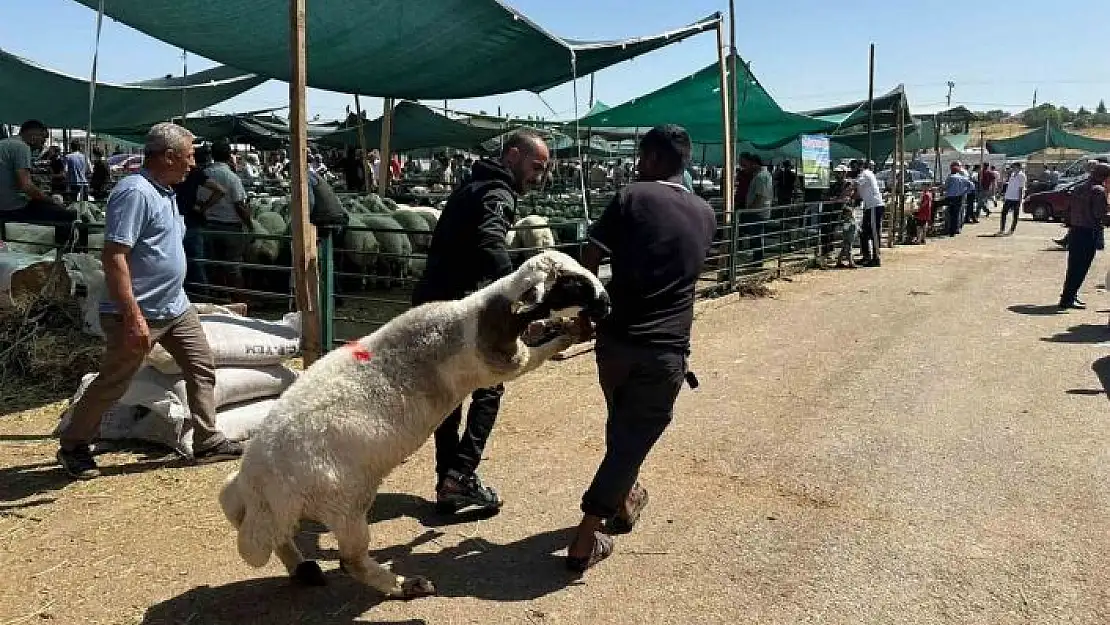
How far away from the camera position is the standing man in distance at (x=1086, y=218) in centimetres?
973

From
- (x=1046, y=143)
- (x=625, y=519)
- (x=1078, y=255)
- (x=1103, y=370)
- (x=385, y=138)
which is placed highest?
(x=1046, y=143)

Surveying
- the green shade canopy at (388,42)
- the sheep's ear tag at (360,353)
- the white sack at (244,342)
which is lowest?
the white sack at (244,342)

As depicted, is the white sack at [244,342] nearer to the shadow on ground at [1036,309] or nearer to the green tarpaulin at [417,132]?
the shadow on ground at [1036,309]

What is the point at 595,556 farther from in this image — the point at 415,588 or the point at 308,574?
the point at 308,574

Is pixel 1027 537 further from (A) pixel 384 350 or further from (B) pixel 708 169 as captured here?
(B) pixel 708 169

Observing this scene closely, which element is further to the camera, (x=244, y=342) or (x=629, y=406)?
(x=244, y=342)

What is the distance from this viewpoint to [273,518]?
302 centimetres

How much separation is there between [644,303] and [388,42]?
19.0 feet

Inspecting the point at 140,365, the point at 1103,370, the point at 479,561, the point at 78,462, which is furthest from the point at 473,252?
the point at 1103,370

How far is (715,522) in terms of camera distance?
13.9ft

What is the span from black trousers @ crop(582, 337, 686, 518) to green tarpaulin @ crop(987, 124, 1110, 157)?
162ft

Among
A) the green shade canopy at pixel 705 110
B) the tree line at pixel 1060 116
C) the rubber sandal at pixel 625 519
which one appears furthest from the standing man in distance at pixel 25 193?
the tree line at pixel 1060 116

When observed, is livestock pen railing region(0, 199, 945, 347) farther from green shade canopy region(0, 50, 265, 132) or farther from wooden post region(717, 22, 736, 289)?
green shade canopy region(0, 50, 265, 132)

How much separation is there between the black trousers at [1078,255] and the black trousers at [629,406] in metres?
8.66
